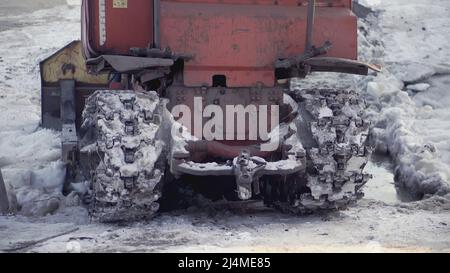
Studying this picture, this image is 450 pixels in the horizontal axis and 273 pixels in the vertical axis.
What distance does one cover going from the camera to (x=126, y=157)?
17.1 ft

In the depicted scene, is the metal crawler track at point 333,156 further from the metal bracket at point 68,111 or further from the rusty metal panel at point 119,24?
the metal bracket at point 68,111

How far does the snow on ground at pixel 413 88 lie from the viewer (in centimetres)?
752

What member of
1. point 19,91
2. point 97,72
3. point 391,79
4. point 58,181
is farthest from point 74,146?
point 391,79

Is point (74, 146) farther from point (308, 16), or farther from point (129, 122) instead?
point (308, 16)

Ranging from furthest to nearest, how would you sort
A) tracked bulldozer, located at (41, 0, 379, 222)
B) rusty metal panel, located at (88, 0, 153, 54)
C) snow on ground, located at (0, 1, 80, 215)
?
snow on ground, located at (0, 1, 80, 215), rusty metal panel, located at (88, 0, 153, 54), tracked bulldozer, located at (41, 0, 379, 222)

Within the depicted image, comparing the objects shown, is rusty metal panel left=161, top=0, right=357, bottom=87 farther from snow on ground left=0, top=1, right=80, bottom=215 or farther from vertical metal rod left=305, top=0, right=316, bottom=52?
snow on ground left=0, top=1, right=80, bottom=215

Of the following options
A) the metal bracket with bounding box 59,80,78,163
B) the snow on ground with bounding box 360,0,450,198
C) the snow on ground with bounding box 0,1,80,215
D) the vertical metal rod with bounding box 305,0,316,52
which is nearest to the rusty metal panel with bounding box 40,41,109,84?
the metal bracket with bounding box 59,80,78,163

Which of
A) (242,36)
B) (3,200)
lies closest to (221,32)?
A: (242,36)

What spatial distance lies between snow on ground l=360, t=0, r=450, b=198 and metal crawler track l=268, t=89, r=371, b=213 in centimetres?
142

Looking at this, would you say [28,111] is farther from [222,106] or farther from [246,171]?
[246,171]

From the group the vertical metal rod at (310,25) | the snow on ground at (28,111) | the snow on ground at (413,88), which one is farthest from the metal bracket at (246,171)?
the snow on ground at (413,88)

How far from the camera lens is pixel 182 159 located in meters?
5.36

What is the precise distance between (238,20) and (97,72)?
1250 mm

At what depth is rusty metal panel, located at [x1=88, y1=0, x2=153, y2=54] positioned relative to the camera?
5.96m
